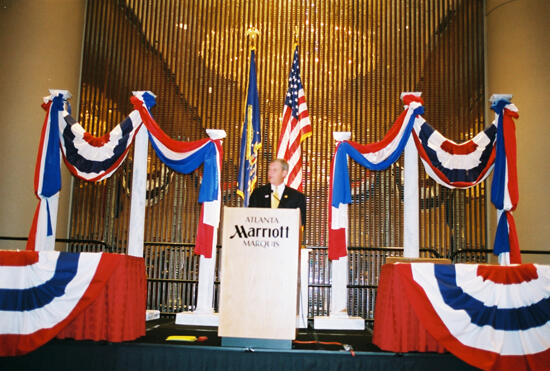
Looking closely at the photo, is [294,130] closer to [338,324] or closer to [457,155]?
[457,155]

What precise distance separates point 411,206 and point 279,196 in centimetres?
176

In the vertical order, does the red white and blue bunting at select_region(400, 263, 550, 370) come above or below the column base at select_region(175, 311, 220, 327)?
above

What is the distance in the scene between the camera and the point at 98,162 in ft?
17.9

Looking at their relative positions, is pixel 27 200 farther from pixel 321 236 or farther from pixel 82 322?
pixel 321 236

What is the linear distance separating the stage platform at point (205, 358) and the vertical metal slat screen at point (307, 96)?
3338mm

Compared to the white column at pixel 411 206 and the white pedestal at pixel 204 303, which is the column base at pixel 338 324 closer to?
the white column at pixel 411 206

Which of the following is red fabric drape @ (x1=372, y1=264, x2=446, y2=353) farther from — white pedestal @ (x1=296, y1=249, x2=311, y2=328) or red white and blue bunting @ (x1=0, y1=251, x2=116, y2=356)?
red white and blue bunting @ (x1=0, y1=251, x2=116, y2=356)

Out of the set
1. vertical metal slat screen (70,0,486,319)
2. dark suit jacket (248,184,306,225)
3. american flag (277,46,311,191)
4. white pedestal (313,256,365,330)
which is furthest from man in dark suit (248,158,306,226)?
vertical metal slat screen (70,0,486,319)

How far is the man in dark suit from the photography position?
15.0ft

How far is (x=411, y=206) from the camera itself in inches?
212

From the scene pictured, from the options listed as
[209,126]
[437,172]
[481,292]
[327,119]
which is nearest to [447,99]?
[327,119]

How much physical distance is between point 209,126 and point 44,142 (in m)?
2.75

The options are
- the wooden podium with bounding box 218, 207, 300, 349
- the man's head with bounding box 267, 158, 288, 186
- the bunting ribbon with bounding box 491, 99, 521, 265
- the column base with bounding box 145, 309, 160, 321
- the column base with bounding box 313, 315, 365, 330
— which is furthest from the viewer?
the column base with bounding box 145, 309, 160, 321

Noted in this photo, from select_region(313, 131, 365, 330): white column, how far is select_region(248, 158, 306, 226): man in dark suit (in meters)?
1.17
